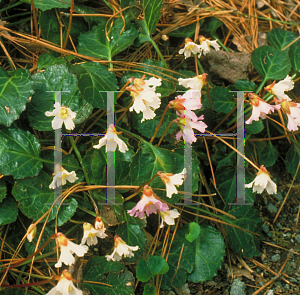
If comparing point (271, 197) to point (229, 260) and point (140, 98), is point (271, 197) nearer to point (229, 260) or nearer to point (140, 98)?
point (229, 260)

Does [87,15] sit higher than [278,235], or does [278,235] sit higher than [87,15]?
[87,15]

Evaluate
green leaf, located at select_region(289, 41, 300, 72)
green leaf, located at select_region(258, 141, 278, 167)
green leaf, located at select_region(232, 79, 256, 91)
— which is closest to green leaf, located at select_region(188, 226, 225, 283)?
green leaf, located at select_region(258, 141, 278, 167)

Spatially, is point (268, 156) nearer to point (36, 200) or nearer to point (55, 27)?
point (36, 200)

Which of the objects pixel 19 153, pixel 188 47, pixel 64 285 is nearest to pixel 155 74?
pixel 188 47

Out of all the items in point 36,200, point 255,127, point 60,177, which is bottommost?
point 36,200

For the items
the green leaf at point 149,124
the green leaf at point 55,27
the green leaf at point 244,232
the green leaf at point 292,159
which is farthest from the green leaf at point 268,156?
the green leaf at point 55,27

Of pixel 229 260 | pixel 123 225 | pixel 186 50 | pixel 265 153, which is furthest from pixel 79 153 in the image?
pixel 265 153
